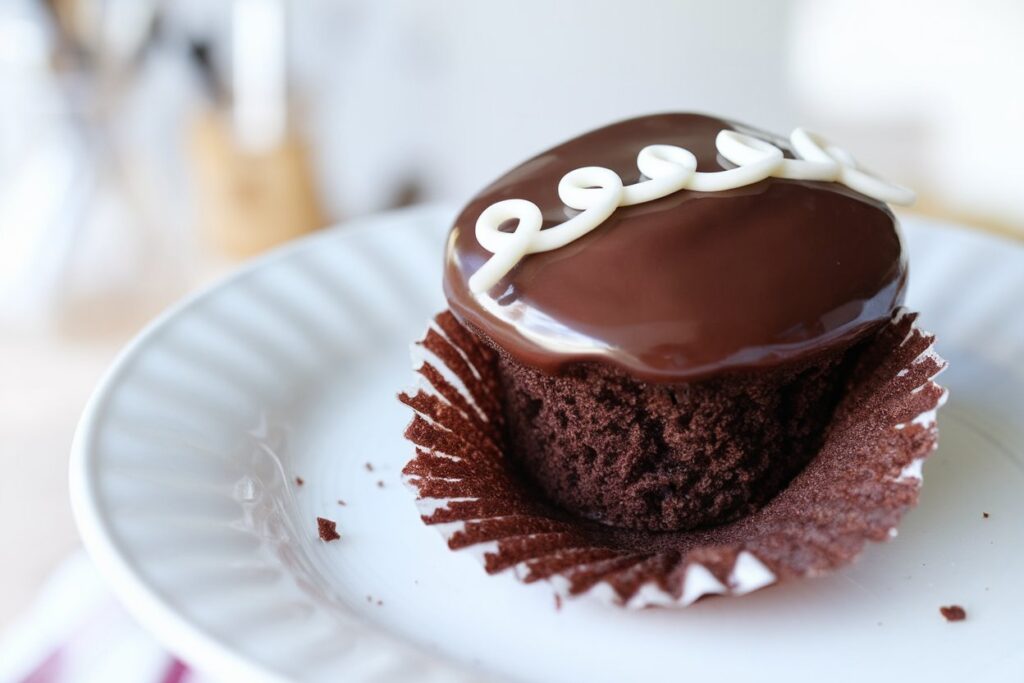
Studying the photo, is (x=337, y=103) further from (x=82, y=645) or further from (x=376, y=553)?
(x=376, y=553)

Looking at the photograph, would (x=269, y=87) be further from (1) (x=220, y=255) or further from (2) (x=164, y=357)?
(2) (x=164, y=357)

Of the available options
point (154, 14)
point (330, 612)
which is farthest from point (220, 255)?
point (330, 612)

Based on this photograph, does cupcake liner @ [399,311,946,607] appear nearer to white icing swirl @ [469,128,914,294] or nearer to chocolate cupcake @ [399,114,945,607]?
chocolate cupcake @ [399,114,945,607]

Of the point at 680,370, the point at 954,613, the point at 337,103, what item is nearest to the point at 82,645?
the point at 680,370

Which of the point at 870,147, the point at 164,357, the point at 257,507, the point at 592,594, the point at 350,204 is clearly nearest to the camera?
the point at 592,594

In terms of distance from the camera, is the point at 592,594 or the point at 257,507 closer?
the point at 592,594

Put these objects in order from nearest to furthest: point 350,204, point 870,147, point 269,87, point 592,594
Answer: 1. point 592,594
2. point 269,87
3. point 870,147
4. point 350,204
